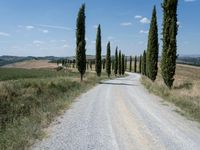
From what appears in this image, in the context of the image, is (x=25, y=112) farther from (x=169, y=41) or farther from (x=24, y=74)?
(x=24, y=74)

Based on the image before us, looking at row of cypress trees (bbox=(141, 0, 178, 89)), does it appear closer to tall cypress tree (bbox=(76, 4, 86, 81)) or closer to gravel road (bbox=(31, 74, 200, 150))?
gravel road (bbox=(31, 74, 200, 150))

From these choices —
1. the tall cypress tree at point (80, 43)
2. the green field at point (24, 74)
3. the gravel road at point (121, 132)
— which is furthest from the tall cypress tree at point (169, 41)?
the green field at point (24, 74)

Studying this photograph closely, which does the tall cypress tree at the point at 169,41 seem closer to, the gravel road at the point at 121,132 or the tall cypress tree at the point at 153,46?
the tall cypress tree at the point at 153,46

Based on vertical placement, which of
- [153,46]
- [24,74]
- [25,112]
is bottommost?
[24,74]

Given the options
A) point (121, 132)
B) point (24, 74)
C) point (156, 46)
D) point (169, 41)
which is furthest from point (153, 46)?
point (24, 74)

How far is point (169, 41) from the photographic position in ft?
90.2

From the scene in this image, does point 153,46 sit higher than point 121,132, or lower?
higher

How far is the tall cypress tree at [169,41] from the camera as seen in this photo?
27.2m

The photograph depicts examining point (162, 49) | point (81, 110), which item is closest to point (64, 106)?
point (81, 110)

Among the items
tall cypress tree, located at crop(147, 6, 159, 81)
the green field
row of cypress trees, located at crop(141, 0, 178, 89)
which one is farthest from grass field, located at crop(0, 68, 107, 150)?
the green field

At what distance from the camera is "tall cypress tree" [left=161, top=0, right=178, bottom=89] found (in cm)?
2716

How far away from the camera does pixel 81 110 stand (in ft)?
48.7

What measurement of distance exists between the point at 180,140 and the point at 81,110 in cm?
693

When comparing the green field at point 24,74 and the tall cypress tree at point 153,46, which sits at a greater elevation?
the tall cypress tree at point 153,46
